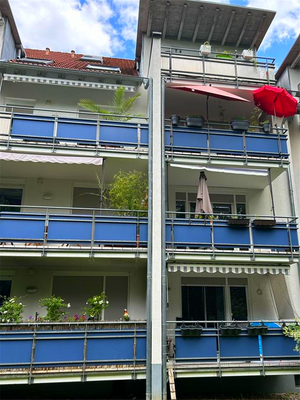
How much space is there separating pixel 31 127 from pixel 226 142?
298 inches

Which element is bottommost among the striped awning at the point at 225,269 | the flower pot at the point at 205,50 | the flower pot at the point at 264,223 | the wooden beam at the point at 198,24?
the striped awning at the point at 225,269

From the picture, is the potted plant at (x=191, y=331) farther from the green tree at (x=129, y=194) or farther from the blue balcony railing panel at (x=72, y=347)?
the green tree at (x=129, y=194)

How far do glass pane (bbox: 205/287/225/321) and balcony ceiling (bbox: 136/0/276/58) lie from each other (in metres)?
12.7

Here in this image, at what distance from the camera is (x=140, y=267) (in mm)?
13273

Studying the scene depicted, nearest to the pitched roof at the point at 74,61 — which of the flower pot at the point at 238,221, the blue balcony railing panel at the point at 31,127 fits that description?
the blue balcony railing panel at the point at 31,127

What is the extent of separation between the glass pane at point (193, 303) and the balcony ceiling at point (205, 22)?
12.7m

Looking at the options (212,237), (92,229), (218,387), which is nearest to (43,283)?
(92,229)

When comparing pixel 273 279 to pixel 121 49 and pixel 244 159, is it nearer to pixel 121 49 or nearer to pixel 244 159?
pixel 244 159

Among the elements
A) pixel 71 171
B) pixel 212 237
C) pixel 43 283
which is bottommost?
pixel 43 283

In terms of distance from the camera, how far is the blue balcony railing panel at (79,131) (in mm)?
11992

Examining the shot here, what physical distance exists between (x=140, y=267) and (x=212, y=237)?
348 cm

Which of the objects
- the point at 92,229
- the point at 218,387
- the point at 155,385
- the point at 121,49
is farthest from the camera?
the point at 121,49

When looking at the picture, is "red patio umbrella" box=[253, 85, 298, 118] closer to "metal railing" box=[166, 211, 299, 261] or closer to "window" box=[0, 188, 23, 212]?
"metal railing" box=[166, 211, 299, 261]

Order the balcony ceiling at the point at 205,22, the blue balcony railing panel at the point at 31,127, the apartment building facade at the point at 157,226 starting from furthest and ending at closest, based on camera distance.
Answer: the balcony ceiling at the point at 205,22
the blue balcony railing panel at the point at 31,127
the apartment building facade at the point at 157,226
